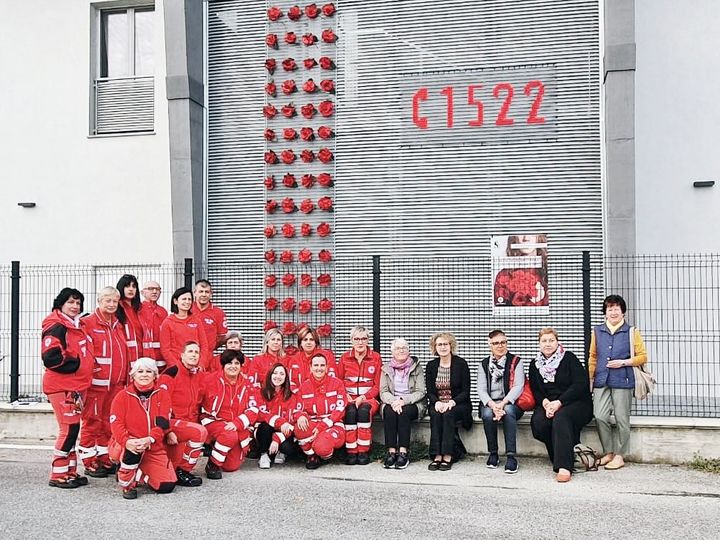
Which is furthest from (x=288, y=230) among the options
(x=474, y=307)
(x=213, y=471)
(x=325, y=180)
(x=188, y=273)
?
(x=213, y=471)

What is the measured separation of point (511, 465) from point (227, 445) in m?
2.96

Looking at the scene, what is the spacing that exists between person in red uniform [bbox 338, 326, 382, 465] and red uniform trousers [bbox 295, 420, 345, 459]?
0.58 ft

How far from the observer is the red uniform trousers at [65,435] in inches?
283

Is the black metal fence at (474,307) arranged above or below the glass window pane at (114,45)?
below

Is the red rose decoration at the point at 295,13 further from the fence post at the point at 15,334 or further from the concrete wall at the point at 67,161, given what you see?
the fence post at the point at 15,334

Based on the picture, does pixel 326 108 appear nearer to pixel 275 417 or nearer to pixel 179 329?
pixel 179 329

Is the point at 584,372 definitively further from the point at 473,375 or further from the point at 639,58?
the point at 639,58

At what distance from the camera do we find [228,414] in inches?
311

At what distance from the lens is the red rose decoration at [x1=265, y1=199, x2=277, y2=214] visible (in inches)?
462

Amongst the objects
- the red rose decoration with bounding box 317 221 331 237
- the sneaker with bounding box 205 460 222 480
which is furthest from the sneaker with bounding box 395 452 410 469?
the red rose decoration with bounding box 317 221 331 237

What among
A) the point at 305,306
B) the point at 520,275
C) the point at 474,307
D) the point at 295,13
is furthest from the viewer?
the point at 295,13

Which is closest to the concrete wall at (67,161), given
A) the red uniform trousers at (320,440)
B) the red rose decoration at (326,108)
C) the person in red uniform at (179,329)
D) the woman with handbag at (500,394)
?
the red rose decoration at (326,108)

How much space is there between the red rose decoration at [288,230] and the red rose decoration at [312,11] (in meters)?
3.29

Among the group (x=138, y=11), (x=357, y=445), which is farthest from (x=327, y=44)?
(x=357, y=445)
